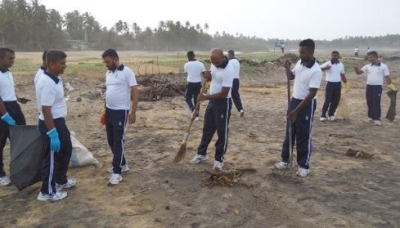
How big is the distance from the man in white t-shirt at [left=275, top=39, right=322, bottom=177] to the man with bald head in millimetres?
908

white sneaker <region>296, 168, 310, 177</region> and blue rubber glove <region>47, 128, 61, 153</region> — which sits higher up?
blue rubber glove <region>47, 128, 61, 153</region>

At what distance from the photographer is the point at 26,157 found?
14.8ft

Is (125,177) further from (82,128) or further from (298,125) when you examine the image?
(82,128)

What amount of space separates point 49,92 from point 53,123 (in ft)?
A: 1.15

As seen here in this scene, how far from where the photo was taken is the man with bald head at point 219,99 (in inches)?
203

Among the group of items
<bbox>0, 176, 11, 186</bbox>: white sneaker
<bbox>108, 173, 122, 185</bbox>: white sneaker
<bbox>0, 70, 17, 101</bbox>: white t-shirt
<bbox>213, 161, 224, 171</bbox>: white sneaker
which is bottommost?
<bbox>0, 176, 11, 186</bbox>: white sneaker

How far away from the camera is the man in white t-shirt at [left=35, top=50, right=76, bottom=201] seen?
13.4ft

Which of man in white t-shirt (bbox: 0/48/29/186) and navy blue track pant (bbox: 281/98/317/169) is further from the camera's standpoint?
navy blue track pant (bbox: 281/98/317/169)

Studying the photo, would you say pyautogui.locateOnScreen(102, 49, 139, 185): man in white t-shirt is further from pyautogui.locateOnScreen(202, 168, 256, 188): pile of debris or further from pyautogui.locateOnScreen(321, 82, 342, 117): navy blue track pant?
pyautogui.locateOnScreen(321, 82, 342, 117): navy blue track pant

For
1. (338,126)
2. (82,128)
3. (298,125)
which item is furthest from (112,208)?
(338,126)

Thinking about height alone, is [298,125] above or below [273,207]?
above

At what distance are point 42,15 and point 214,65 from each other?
168ft

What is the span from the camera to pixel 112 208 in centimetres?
429

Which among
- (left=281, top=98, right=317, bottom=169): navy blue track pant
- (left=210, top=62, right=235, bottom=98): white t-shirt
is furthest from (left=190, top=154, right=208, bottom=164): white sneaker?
(left=281, top=98, right=317, bottom=169): navy blue track pant
